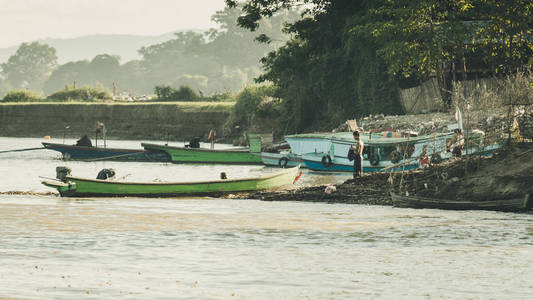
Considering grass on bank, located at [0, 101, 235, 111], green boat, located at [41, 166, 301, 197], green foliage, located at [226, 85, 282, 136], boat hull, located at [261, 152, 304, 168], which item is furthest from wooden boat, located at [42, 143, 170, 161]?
grass on bank, located at [0, 101, 235, 111]

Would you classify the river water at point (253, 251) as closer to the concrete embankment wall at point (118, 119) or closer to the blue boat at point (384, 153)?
the blue boat at point (384, 153)

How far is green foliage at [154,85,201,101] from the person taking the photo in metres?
94.0

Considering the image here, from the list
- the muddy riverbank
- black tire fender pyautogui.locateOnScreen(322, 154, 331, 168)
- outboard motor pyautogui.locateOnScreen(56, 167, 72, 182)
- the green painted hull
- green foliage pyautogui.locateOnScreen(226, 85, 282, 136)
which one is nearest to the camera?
the muddy riverbank

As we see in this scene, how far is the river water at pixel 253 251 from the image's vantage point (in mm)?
13844

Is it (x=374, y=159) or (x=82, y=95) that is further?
(x=82, y=95)

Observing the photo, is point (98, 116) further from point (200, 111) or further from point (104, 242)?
point (104, 242)

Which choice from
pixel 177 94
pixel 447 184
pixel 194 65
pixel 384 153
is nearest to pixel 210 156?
pixel 384 153

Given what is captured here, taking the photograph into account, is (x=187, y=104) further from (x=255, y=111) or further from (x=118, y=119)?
(x=255, y=111)

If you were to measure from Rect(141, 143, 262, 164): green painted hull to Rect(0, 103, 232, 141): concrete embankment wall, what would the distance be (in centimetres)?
3024

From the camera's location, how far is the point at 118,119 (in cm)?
8712

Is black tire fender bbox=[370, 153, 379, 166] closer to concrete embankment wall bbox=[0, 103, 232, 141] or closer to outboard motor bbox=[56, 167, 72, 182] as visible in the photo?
outboard motor bbox=[56, 167, 72, 182]

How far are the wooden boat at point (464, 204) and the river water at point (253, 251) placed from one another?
0.23 metres

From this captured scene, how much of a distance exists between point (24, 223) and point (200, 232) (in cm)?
478

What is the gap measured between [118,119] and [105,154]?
120 feet
